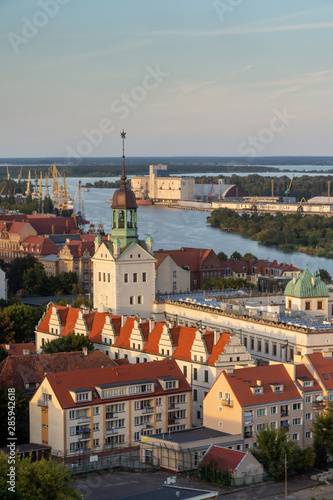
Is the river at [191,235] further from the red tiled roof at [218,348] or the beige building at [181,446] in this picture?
the beige building at [181,446]

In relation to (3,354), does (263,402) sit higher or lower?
lower

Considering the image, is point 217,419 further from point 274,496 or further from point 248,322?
point 248,322

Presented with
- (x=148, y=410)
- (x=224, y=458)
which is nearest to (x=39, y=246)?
(x=148, y=410)

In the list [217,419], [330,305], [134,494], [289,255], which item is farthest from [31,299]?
[289,255]

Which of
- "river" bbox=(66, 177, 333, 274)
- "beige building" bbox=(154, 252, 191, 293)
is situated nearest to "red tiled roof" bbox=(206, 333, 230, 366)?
"beige building" bbox=(154, 252, 191, 293)

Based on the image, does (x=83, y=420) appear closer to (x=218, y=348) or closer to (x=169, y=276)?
(x=218, y=348)

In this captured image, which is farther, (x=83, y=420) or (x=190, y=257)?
(x=190, y=257)

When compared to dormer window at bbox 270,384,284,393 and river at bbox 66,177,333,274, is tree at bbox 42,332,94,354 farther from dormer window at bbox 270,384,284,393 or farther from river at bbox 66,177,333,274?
river at bbox 66,177,333,274
